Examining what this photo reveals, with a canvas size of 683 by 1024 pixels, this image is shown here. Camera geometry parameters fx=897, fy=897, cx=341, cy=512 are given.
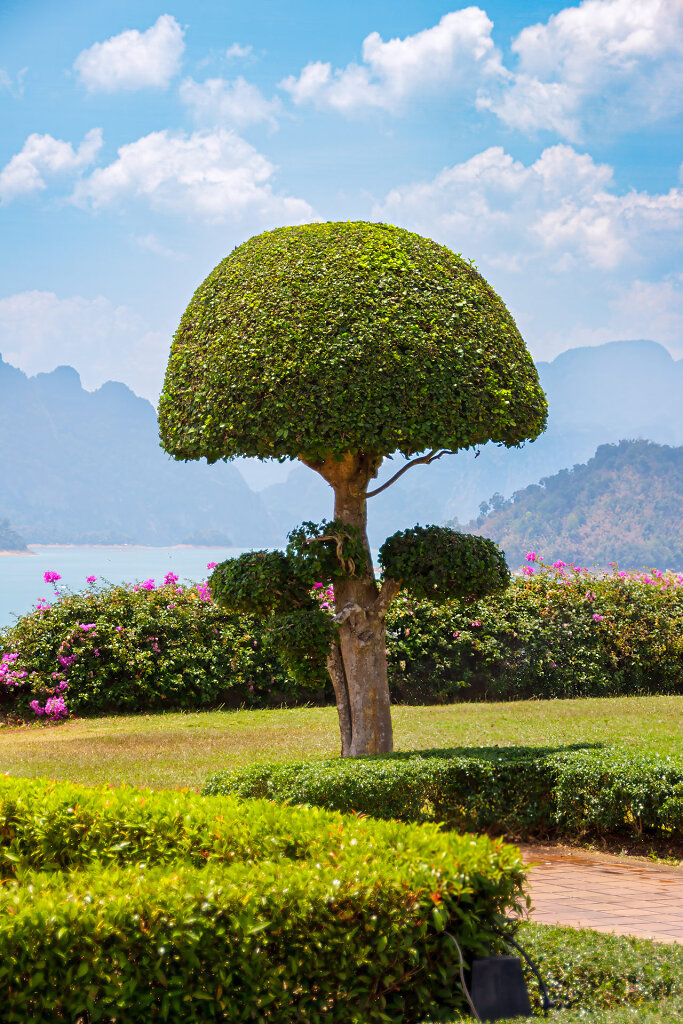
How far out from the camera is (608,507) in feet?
331

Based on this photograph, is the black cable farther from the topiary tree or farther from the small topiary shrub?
the small topiary shrub

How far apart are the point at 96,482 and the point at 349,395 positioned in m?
153

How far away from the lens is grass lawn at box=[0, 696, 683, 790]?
927 cm

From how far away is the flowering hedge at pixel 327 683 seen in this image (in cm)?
1417

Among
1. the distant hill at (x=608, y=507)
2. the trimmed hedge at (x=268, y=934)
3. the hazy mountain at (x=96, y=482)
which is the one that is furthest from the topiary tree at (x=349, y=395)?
the hazy mountain at (x=96, y=482)

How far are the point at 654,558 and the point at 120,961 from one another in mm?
109552

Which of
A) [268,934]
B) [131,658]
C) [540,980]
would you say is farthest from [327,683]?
[268,934]

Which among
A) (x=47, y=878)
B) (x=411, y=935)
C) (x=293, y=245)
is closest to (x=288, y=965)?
(x=411, y=935)

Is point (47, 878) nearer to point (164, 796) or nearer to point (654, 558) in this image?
point (164, 796)

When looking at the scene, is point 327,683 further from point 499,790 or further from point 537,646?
point 499,790

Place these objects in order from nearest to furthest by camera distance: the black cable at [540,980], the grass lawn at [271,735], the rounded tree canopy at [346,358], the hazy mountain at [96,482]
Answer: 1. the black cable at [540,980]
2. the rounded tree canopy at [346,358]
3. the grass lawn at [271,735]
4. the hazy mountain at [96,482]

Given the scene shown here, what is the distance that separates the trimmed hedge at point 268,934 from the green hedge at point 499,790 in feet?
8.76

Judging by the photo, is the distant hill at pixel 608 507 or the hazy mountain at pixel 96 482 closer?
the distant hill at pixel 608 507

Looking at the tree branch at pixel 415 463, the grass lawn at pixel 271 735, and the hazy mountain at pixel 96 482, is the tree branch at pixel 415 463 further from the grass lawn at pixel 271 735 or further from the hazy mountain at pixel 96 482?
the hazy mountain at pixel 96 482
